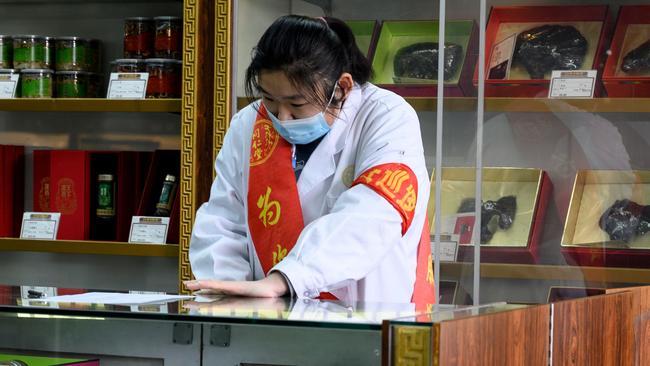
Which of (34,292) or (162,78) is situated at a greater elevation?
(162,78)

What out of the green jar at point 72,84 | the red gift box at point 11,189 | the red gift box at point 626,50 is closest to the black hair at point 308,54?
the red gift box at point 626,50

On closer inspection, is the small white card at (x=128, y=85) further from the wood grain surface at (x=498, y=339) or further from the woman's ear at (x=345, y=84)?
the wood grain surface at (x=498, y=339)

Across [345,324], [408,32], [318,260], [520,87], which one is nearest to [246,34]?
[408,32]

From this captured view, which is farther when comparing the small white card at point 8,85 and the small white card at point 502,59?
the small white card at point 8,85

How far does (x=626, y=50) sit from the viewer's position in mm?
2645

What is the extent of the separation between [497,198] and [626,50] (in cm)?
A: 51

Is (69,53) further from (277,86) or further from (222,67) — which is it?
(277,86)

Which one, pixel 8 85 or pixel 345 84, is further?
pixel 8 85

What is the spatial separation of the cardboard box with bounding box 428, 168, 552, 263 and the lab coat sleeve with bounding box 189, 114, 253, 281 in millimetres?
916

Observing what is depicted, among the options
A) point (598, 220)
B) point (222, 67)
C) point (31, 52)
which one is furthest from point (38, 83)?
point (598, 220)

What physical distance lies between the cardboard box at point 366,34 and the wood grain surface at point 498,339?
1.74 m

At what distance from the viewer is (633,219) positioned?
2637mm

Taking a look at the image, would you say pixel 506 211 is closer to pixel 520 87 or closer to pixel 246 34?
pixel 520 87

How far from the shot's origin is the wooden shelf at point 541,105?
2.62 meters
